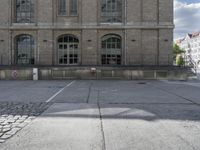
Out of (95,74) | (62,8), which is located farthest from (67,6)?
(95,74)

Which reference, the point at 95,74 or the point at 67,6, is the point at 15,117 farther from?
the point at 67,6

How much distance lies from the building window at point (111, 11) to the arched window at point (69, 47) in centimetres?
441

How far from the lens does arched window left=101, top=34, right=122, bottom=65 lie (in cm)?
3080

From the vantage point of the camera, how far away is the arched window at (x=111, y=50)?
3080 centimetres

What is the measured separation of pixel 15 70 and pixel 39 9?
8.37 metres

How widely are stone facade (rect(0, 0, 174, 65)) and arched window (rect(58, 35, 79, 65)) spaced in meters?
0.53

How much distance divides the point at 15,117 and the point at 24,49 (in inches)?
980

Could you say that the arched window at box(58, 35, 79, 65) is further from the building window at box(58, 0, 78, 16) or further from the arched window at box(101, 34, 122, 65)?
the arched window at box(101, 34, 122, 65)

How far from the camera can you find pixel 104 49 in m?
30.8

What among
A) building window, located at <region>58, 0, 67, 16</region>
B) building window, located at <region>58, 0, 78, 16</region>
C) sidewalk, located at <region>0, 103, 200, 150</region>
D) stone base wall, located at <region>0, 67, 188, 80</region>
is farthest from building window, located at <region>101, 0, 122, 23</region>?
sidewalk, located at <region>0, 103, 200, 150</region>

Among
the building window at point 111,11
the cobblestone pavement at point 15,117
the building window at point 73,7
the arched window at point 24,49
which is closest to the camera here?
the cobblestone pavement at point 15,117

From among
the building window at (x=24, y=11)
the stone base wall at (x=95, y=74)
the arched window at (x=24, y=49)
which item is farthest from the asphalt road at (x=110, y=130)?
the building window at (x=24, y=11)

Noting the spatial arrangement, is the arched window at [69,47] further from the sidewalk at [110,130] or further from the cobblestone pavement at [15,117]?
the sidewalk at [110,130]

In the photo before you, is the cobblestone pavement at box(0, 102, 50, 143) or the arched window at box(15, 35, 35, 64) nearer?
the cobblestone pavement at box(0, 102, 50, 143)
